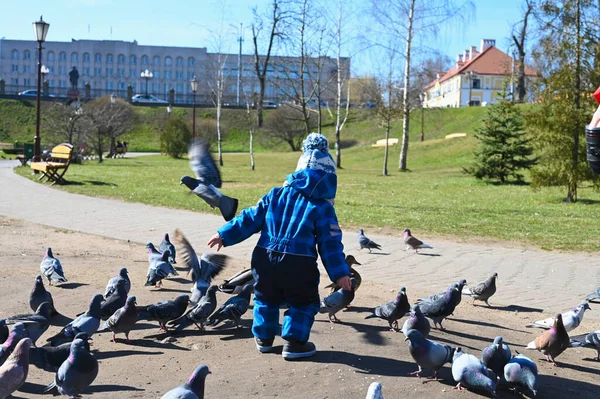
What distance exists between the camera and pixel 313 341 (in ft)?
18.5

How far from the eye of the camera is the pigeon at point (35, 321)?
540cm

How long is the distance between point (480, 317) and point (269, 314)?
2.69m

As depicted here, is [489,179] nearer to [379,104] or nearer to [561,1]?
[379,104]

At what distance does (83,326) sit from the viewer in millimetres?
5461

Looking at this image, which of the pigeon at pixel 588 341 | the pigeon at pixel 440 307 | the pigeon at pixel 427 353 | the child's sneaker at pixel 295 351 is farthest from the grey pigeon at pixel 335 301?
the pigeon at pixel 588 341

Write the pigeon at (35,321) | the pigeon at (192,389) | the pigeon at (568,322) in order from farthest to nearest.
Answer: the pigeon at (568,322), the pigeon at (35,321), the pigeon at (192,389)

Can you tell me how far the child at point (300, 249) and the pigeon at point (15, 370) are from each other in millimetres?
1658

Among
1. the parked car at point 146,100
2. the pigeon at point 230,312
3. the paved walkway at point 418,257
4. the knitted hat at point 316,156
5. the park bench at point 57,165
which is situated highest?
the parked car at point 146,100

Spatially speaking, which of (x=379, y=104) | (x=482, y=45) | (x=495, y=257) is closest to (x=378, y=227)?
(x=495, y=257)

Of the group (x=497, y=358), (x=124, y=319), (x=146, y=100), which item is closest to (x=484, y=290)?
(x=497, y=358)

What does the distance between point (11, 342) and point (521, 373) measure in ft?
11.3

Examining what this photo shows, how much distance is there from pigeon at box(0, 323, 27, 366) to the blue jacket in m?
1.85

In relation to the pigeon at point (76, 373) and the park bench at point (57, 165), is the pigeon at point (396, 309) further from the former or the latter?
the park bench at point (57, 165)

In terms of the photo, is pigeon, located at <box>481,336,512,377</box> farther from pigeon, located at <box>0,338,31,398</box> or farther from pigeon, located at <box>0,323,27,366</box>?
pigeon, located at <box>0,323,27,366</box>
